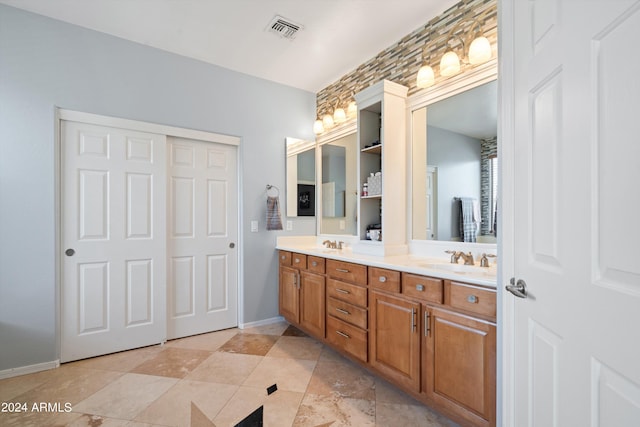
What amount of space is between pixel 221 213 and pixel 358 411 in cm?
221

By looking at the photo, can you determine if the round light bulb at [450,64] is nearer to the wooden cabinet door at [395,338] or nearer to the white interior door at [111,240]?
the wooden cabinet door at [395,338]

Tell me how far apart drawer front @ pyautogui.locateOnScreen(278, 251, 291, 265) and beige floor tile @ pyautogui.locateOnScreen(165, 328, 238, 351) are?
0.87 meters

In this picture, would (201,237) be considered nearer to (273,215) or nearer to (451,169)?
(273,215)

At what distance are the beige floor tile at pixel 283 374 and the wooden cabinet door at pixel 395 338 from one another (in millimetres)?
548

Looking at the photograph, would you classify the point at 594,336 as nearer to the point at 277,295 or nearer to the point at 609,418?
the point at 609,418

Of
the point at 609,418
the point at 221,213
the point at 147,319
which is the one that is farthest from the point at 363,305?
the point at 147,319

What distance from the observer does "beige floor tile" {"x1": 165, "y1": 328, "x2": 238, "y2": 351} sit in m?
2.71

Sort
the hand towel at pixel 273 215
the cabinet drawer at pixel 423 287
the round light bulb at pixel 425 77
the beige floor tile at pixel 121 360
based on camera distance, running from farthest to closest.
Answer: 1. the hand towel at pixel 273 215
2. the beige floor tile at pixel 121 360
3. the round light bulb at pixel 425 77
4. the cabinet drawer at pixel 423 287

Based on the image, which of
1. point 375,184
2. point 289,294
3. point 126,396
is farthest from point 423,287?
point 126,396

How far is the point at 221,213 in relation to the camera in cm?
312

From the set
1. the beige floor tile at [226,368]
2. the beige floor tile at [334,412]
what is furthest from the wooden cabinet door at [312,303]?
the beige floor tile at [334,412]

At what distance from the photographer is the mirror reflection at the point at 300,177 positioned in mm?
3447

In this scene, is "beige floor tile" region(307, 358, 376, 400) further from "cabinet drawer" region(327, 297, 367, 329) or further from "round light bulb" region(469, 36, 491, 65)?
"round light bulb" region(469, 36, 491, 65)

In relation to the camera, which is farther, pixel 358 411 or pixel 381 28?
pixel 381 28
